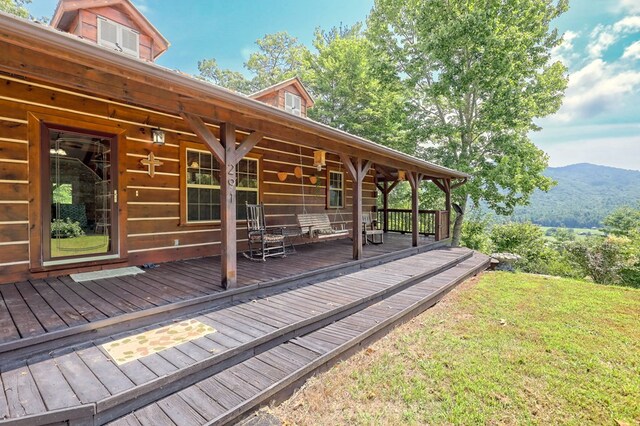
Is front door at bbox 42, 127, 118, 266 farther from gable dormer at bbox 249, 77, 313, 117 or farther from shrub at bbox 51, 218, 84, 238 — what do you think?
gable dormer at bbox 249, 77, 313, 117

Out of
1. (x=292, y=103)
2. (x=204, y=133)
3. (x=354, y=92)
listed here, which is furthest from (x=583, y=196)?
(x=204, y=133)

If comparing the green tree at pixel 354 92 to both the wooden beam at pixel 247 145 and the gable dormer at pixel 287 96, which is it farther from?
the wooden beam at pixel 247 145

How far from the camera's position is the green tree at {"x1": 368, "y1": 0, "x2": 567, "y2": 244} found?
9.98m

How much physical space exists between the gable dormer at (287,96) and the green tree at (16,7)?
27.7 ft

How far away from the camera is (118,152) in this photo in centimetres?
428

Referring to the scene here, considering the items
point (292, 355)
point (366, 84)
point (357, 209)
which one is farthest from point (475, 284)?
point (366, 84)

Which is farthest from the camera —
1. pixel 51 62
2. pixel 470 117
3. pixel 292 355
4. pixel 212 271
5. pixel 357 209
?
pixel 470 117

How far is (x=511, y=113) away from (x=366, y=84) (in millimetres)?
6982

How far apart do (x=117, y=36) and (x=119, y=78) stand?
523 cm

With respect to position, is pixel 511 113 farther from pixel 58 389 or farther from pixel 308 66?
pixel 58 389

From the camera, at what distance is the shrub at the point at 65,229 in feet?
12.8

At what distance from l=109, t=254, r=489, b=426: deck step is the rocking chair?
2243 mm

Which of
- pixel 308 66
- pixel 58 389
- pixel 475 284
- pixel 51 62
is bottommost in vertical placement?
pixel 475 284

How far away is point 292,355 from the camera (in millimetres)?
2514
